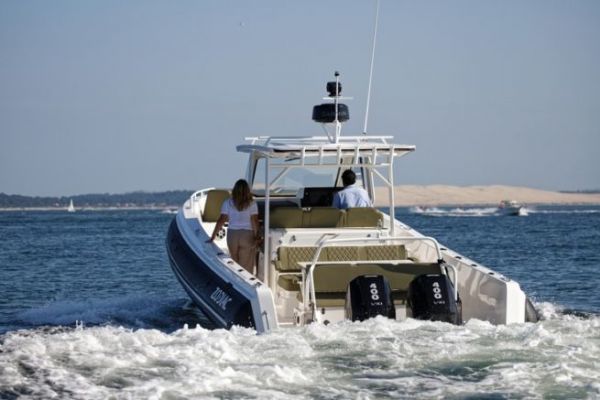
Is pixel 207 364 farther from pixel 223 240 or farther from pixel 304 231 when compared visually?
pixel 223 240

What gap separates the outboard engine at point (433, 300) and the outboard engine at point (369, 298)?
0.22 m

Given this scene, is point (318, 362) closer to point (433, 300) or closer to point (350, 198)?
point (433, 300)

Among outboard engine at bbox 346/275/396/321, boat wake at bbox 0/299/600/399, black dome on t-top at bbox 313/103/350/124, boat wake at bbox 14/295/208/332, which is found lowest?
boat wake at bbox 14/295/208/332

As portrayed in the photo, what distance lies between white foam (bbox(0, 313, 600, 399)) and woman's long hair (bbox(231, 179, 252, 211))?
253 cm

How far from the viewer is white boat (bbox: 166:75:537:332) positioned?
939 cm

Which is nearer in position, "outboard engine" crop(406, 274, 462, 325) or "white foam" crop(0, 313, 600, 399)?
"white foam" crop(0, 313, 600, 399)

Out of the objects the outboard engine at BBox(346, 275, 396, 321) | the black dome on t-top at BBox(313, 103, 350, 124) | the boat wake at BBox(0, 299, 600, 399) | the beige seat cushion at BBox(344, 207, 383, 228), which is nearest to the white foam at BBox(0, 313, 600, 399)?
the boat wake at BBox(0, 299, 600, 399)

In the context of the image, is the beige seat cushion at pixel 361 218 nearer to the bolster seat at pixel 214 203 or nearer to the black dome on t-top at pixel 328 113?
the black dome on t-top at pixel 328 113

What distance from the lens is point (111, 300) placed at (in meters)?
16.6

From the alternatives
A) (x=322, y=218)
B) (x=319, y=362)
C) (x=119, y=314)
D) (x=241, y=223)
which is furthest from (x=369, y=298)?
(x=119, y=314)

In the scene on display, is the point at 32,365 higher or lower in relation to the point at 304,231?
lower

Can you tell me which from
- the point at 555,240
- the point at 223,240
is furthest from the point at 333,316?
the point at 555,240

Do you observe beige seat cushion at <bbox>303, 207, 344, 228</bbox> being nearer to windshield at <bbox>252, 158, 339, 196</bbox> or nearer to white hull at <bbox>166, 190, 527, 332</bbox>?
white hull at <bbox>166, 190, 527, 332</bbox>

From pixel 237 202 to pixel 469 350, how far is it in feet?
12.7
